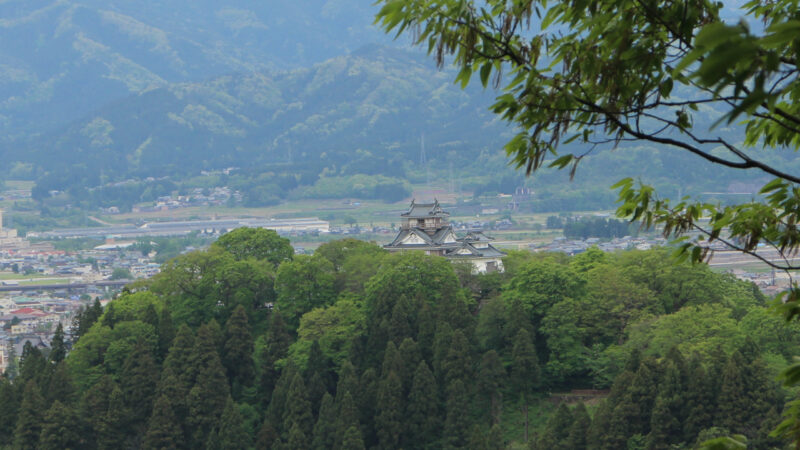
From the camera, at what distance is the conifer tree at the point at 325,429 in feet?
120

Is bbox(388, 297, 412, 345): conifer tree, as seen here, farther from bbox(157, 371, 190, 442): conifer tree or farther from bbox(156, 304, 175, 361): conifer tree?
bbox(156, 304, 175, 361): conifer tree

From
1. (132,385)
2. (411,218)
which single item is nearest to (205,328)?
(132,385)

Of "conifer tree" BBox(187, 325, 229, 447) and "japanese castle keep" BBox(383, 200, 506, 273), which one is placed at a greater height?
"japanese castle keep" BBox(383, 200, 506, 273)

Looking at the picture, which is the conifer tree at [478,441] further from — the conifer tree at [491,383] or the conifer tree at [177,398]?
the conifer tree at [177,398]

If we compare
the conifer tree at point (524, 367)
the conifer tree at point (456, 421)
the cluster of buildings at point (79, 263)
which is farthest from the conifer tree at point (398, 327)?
the cluster of buildings at point (79, 263)

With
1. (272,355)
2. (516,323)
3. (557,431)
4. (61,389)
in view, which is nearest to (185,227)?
(61,389)

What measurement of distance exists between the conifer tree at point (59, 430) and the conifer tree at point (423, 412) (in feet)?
37.9

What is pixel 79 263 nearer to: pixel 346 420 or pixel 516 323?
pixel 516 323

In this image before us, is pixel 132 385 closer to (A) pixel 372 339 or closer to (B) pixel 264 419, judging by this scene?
(B) pixel 264 419

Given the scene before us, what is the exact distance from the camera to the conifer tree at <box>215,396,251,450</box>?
123 feet

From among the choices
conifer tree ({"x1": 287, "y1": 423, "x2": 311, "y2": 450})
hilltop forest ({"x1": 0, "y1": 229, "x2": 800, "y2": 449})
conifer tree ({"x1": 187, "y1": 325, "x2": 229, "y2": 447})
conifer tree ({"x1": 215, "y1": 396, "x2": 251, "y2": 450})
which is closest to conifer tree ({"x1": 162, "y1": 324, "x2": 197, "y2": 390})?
hilltop forest ({"x1": 0, "y1": 229, "x2": 800, "y2": 449})

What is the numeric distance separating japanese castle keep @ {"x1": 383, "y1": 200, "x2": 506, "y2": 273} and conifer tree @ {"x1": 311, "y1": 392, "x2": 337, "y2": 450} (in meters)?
13.2

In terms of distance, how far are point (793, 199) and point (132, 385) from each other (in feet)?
115

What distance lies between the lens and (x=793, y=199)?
848 centimetres
